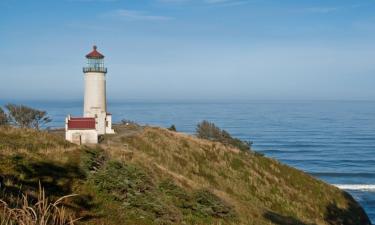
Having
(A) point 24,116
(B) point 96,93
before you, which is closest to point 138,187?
(B) point 96,93

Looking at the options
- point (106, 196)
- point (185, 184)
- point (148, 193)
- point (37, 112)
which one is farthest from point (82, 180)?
point (37, 112)

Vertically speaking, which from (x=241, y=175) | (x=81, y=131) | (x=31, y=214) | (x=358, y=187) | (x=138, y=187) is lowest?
(x=358, y=187)

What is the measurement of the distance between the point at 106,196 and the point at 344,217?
23255 mm

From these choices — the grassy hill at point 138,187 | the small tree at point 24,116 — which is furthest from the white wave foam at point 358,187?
the small tree at point 24,116

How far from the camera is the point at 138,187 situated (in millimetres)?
15164

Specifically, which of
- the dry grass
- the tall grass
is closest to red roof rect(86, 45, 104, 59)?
the dry grass

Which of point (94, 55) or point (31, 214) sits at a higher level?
point (94, 55)

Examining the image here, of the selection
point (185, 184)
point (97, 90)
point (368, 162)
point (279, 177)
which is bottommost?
point (368, 162)

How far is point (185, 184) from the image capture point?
19969mm

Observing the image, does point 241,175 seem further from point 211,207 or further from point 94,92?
point 94,92

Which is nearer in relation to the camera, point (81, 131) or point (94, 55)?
point (81, 131)

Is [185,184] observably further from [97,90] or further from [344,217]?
[97,90]

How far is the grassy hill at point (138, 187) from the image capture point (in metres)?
12.2

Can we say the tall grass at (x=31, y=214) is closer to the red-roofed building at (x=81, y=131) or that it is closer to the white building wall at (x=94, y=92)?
the red-roofed building at (x=81, y=131)
